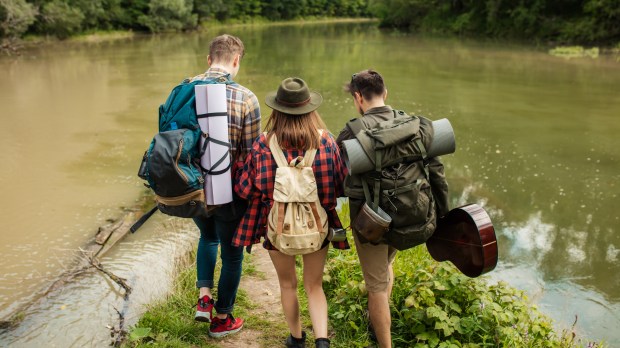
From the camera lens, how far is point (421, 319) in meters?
3.07

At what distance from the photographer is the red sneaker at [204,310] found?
10.1ft

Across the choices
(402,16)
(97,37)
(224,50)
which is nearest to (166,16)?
(97,37)

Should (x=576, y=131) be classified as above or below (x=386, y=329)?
below

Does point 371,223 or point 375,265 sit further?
point 375,265

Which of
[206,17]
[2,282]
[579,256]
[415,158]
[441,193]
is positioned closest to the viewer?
[415,158]

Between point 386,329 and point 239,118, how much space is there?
1345 millimetres

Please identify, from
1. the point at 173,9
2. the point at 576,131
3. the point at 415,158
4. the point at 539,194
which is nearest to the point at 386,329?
the point at 415,158

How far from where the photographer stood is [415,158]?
8.09 ft

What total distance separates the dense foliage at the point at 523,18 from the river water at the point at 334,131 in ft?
30.2

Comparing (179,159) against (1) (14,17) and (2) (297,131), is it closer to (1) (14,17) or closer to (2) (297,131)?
(2) (297,131)

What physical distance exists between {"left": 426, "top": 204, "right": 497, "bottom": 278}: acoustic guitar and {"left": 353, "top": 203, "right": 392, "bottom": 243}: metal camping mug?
1.41ft

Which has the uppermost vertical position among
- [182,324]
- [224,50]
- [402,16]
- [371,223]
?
[224,50]

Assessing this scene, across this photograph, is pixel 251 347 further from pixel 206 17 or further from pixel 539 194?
pixel 206 17

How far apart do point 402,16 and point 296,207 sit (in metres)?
45.1
